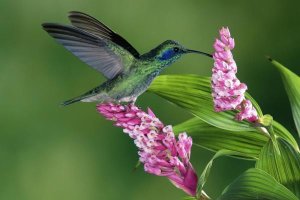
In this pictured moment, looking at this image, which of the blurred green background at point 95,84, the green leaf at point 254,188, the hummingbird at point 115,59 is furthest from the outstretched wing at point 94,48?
the blurred green background at point 95,84

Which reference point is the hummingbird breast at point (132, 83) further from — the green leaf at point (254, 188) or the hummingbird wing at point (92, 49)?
the green leaf at point (254, 188)

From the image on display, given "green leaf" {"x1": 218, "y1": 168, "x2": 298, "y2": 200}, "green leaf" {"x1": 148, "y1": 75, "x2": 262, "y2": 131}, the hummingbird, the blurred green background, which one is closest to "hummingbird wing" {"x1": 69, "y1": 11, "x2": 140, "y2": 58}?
the hummingbird

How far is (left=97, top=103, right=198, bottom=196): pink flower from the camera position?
0.98m

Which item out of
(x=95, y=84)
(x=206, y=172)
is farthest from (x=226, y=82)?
(x=95, y=84)

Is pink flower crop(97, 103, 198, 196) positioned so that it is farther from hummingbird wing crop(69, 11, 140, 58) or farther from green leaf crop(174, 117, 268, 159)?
hummingbird wing crop(69, 11, 140, 58)

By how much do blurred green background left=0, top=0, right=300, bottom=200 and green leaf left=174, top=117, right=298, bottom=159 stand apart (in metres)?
1.79

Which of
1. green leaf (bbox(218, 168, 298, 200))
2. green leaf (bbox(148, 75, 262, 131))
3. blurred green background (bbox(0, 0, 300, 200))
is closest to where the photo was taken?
green leaf (bbox(218, 168, 298, 200))

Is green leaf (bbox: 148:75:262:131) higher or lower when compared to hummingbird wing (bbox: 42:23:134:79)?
lower

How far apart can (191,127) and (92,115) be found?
199 cm

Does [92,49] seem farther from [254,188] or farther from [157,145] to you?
[254,188]

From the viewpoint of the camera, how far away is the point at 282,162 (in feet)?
3.26

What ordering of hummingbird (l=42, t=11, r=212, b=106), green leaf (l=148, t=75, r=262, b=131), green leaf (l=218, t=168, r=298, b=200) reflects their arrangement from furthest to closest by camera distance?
hummingbird (l=42, t=11, r=212, b=106), green leaf (l=148, t=75, r=262, b=131), green leaf (l=218, t=168, r=298, b=200)

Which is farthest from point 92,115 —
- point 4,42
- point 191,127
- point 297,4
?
point 191,127

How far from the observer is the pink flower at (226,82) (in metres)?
0.93
